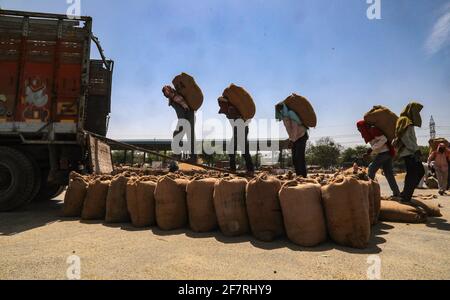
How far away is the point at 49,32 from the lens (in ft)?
17.9

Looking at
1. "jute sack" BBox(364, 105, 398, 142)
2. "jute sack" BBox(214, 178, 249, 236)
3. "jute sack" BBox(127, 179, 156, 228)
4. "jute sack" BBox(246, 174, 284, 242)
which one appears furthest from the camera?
"jute sack" BBox(364, 105, 398, 142)

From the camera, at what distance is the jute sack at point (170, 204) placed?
3.76 m

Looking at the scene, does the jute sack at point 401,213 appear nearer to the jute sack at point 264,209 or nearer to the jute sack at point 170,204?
the jute sack at point 264,209

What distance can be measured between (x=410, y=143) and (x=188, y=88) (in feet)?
15.6

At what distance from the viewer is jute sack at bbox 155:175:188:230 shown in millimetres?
3760

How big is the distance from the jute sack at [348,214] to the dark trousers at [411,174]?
206cm

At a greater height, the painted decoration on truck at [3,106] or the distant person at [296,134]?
the painted decoration on truck at [3,106]

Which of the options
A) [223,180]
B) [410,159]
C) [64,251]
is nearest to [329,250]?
[223,180]

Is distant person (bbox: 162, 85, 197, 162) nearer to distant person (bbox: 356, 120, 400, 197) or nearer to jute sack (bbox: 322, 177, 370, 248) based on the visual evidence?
distant person (bbox: 356, 120, 400, 197)

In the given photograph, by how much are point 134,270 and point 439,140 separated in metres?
10.6

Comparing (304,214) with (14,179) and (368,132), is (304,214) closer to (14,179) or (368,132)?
(368,132)

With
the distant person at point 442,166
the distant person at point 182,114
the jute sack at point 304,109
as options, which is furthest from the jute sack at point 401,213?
the distant person at point 442,166

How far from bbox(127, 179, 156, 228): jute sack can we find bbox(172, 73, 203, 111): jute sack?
12.1ft

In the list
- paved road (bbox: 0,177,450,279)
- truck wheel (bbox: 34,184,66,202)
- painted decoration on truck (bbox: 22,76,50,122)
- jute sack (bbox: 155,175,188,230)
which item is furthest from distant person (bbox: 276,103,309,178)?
truck wheel (bbox: 34,184,66,202)
